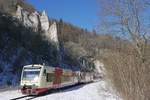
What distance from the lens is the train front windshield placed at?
26.9 metres

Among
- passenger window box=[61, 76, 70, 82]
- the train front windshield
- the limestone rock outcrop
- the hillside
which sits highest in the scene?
the limestone rock outcrop

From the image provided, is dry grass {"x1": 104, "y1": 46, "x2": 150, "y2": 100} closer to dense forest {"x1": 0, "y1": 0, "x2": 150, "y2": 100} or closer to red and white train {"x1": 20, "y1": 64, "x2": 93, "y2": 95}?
dense forest {"x1": 0, "y1": 0, "x2": 150, "y2": 100}

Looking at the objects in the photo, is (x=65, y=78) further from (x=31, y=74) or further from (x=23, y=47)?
(x=23, y=47)

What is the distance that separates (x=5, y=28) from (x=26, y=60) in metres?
8.39

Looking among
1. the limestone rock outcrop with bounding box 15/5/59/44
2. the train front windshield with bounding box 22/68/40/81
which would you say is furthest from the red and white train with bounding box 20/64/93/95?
the limestone rock outcrop with bounding box 15/5/59/44

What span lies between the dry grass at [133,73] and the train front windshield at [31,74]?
19978 mm

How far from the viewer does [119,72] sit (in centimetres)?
705

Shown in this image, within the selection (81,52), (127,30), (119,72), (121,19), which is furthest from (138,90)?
(81,52)

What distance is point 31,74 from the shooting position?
27297 millimetres

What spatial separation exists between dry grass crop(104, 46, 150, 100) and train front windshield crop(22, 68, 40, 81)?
1998cm

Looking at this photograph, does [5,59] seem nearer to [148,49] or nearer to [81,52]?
[148,49]

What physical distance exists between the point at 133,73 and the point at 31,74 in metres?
21.2

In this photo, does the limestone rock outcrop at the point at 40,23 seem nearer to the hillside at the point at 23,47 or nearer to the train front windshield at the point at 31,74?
the hillside at the point at 23,47

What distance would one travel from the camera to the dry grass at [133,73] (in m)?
6.47
